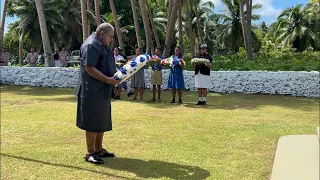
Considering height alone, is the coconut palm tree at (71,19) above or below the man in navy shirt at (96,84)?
above

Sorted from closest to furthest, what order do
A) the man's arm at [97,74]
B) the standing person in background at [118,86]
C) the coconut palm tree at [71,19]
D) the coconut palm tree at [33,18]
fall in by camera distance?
the man's arm at [97,74] < the standing person in background at [118,86] < the coconut palm tree at [33,18] < the coconut palm tree at [71,19]

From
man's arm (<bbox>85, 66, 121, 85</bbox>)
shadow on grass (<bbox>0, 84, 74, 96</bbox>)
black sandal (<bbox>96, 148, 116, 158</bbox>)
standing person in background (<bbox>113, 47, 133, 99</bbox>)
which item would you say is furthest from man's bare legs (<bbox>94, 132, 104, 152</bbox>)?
shadow on grass (<bbox>0, 84, 74, 96</bbox>)

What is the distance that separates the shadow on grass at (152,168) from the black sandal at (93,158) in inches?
3.6

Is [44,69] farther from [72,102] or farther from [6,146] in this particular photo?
[6,146]

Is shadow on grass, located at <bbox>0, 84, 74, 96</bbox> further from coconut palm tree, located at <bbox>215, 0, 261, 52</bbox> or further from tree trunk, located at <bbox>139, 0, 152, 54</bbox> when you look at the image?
coconut palm tree, located at <bbox>215, 0, 261, 52</bbox>

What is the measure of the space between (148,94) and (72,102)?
3.38m

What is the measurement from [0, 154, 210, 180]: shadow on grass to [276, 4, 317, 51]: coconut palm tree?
39146 millimetres

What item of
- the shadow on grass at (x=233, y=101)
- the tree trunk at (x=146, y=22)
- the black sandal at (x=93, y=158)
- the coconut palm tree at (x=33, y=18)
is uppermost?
the coconut palm tree at (x=33, y=18)

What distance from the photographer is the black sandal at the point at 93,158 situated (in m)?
5.07

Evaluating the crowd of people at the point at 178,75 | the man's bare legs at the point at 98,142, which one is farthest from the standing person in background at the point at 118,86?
the man's bare legs at the point at 98,142

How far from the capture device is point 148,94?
14.6 meters

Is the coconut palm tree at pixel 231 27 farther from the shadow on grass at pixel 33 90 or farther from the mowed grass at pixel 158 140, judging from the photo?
the mowed grass at pixel 158 140

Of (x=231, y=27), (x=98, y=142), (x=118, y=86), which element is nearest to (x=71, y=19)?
(x=231, y=27)

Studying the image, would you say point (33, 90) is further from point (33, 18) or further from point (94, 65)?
point (33, 18)
